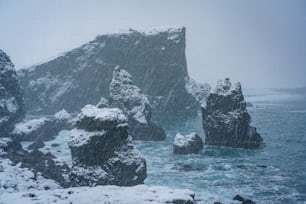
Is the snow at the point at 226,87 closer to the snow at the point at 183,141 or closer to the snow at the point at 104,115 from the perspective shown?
the snow at the point at 183,141

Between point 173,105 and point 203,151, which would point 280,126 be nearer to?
point 203,151

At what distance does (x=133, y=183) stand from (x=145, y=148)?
97.1 ft

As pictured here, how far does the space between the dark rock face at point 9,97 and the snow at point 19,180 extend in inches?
1500

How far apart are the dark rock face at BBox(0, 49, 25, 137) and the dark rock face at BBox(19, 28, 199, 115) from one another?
210 ft

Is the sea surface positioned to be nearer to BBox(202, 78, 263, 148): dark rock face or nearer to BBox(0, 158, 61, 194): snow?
BBox(202, 78, 263, 148): dark rock face

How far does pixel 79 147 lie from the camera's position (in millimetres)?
38438

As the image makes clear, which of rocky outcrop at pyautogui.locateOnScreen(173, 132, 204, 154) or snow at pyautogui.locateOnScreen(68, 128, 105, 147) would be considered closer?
snow at pyautogui.locateOnScreen(68, 128, 105, 147)

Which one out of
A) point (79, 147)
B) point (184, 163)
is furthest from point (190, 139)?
point (79, 147)

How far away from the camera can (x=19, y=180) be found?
126ft

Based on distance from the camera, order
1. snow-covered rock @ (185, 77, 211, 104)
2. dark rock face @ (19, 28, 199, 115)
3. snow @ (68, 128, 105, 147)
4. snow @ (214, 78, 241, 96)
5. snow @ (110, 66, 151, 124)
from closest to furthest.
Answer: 1. snow @ (68, 128, 105, 147)
2. snow @ (214, 78, 241, 96)
3. snow @ (110, 66, 151, 124)
4. snow-covered rock @ (185, 77, 211, 104)
5. dark rock face @ (19, 28, 199, 115)

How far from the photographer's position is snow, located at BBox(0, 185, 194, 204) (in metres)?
22.9

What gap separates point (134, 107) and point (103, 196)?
63652mm

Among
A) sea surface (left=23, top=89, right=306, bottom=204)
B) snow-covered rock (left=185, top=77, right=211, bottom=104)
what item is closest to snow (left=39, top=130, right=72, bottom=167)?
sea surface (left=23, top=89, right=306, bottom=204)

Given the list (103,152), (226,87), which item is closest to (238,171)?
(103,152)
